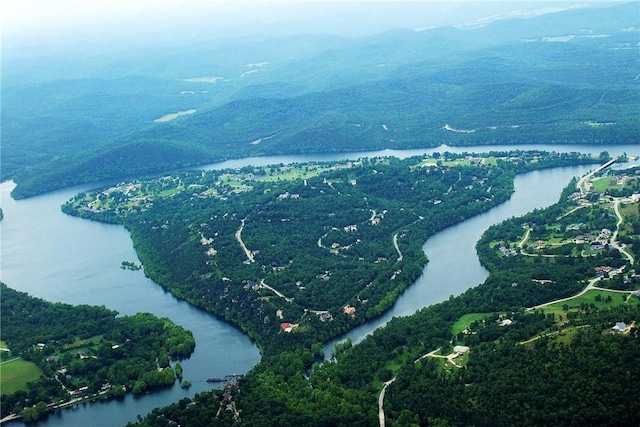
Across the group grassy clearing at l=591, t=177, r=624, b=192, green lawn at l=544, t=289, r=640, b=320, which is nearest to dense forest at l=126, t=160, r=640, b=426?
green lawn at l=544, t=289, r=640, b=320

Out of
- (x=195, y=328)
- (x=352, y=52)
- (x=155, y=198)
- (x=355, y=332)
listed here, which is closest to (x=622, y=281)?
(x=355, y=332)

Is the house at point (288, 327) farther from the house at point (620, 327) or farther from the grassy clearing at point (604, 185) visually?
the grassy clearing at point (604, 185)

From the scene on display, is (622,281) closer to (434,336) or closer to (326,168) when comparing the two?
(434,336)

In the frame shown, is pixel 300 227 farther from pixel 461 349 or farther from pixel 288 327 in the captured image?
pixel 461 349

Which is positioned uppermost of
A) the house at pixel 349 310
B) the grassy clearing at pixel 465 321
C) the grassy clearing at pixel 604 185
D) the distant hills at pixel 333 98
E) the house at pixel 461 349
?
the house at pixel 461 349

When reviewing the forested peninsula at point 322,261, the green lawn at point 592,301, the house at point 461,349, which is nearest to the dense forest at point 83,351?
the forested peninsula at point 322,261

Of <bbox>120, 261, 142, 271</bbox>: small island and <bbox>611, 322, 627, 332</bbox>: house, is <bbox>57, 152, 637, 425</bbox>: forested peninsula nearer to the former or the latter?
<bbox>120, 261, 142, 271</bbox>: small island

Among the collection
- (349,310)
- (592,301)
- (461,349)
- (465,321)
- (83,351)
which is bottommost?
(83,351)

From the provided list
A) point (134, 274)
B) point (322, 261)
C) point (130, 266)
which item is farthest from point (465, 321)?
point (130, 266)
